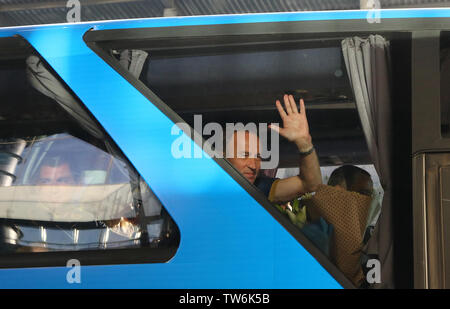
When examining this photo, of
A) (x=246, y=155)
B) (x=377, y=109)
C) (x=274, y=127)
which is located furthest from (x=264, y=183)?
(x=377, y=109)

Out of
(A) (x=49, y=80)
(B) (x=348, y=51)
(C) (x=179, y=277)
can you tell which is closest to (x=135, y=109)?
(A) (x=49, y=80)

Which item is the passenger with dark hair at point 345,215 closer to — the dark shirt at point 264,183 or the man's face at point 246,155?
the dark shirt at point 264,183

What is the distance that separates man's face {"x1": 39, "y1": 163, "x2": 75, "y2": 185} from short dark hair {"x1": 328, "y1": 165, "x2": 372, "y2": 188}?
1295mm

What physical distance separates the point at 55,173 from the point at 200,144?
739mm

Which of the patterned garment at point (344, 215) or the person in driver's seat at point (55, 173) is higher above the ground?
the person in driver's seat at point (55, 173)

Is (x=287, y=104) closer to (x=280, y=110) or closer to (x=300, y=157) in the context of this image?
(x=280, y=110)

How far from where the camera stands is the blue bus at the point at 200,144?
2.14 m

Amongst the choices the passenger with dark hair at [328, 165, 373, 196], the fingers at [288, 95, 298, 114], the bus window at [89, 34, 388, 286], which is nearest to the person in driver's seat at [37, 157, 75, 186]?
the bus window at [89, 34, 388, 286]

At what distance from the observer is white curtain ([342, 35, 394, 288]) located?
230cm

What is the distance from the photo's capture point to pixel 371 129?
2346mm

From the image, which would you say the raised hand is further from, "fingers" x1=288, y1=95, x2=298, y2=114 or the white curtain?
the white curtain

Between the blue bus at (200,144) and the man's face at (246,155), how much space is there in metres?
0.09

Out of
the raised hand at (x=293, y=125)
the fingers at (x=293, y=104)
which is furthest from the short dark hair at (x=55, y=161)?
the fingers at (x=293, y=104)

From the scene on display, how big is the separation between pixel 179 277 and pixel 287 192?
2.18ft
